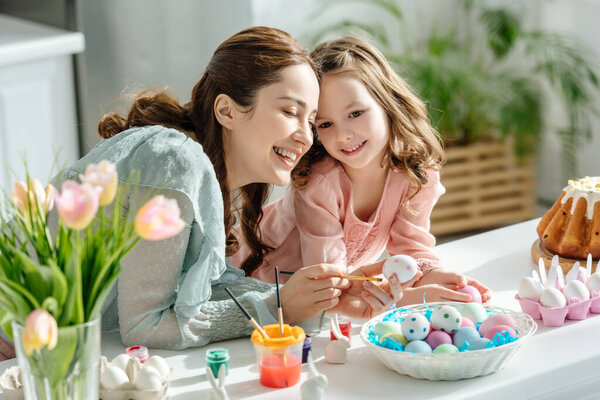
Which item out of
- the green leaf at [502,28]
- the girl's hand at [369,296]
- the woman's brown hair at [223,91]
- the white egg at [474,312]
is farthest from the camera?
the green leaf at [502,28]

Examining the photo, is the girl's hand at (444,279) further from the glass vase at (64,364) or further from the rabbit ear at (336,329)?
the glass vase at (64,364)

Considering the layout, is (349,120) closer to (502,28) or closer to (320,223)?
(320,223)

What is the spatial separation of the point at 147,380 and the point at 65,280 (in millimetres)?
230

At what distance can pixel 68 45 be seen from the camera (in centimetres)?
304

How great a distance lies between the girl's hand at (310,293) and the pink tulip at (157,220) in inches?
20.5

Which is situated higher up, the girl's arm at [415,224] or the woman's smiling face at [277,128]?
the woman's smiling face at [277,128]

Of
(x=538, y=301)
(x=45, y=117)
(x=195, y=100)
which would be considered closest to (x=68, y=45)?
(x=45, y=117)

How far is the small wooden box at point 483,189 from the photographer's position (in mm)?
4219

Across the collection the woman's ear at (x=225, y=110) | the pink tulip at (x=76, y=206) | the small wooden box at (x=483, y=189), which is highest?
the pink tulip at (x=76, y=206)

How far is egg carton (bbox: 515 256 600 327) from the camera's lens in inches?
59.0

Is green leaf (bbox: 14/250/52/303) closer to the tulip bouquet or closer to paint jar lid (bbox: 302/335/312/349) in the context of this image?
the tulip bouquet

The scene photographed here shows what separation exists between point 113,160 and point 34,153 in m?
1.73

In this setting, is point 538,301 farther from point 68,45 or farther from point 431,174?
point 68,45

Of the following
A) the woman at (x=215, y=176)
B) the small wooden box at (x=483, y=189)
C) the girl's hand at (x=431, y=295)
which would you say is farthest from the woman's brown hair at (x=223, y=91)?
the small wooden box at (x=483, y=189)
